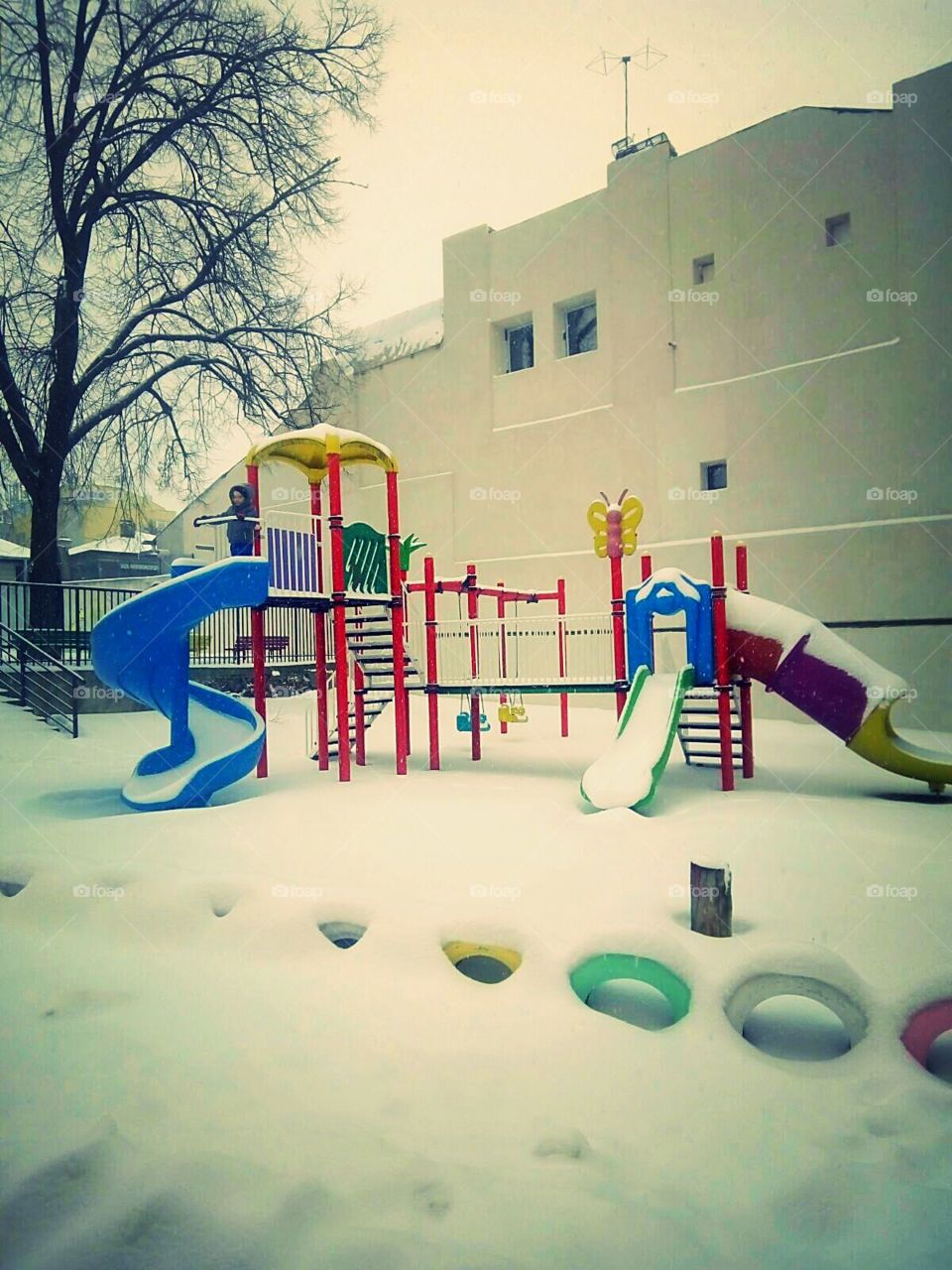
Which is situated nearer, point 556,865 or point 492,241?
point 556,865

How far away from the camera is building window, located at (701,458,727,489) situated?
11.2 meters

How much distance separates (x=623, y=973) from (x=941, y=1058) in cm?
118

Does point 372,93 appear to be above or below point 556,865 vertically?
above

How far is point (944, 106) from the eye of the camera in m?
9.20

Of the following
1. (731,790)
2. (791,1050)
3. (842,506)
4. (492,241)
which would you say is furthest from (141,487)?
(791,1050)

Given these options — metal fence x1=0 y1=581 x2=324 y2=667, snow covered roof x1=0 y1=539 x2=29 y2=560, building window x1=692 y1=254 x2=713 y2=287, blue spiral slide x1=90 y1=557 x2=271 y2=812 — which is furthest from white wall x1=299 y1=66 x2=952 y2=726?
snow covered roof x1=0 y1=539 x2=29 y2=560

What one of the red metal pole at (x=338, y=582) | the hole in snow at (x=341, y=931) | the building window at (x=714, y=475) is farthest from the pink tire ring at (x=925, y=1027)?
the building window at (x=714, y=475)

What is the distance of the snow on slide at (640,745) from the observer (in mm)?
5055

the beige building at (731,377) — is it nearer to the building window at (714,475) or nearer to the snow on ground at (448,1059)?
the building window at (714,475)

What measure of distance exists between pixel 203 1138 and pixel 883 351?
37.0 ft

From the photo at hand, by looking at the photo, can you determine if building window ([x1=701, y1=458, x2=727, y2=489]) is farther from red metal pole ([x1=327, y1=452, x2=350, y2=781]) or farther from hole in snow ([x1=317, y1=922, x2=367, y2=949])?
hole in snow ([x1=317, y1=922, x2=367, y2=949])

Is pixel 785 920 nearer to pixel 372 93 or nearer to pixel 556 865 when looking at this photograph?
pixel 556 865

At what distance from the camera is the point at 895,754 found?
5.54 metres

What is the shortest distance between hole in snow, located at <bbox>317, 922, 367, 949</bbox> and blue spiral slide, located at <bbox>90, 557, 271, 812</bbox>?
2.43 m
